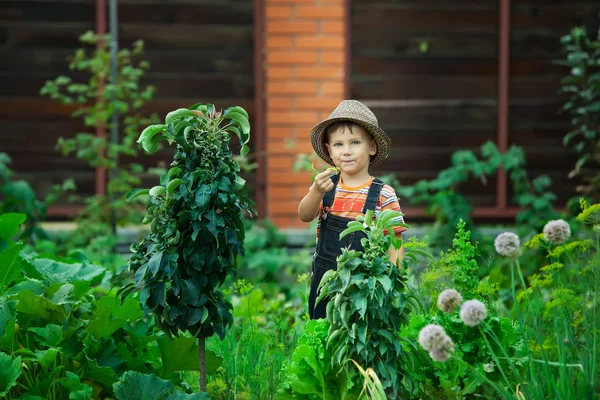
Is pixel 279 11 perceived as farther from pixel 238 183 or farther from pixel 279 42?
pixel 238 183

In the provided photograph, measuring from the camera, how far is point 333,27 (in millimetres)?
6711

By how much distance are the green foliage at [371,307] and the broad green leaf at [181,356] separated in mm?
559

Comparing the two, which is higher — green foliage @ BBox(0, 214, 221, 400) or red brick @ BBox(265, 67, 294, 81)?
red brick @ BBox(265, 67, 294, 81)

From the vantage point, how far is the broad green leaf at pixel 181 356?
10.5 ft

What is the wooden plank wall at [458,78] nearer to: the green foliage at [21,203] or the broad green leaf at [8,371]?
the green foliage at [21,203]

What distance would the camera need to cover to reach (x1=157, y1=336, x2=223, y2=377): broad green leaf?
10.5ft

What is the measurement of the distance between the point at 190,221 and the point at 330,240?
632 mm

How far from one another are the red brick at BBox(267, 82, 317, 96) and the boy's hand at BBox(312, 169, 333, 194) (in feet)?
11.8

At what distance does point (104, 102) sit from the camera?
21.1 ft

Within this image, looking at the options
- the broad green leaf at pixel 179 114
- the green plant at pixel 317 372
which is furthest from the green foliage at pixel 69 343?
the broad green leaf at pixel 179 114

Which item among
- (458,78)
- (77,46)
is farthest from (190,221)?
(458,78)

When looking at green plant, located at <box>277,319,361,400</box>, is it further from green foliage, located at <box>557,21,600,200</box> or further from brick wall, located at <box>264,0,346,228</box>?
brick wall, located at <box>264,0,346,228</box>

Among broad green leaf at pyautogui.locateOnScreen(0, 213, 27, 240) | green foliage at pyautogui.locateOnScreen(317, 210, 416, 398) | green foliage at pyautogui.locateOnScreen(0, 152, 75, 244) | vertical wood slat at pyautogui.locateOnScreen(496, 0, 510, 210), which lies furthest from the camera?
vertical wood slat at pyautogui.locateOnScreen(496, 0, 510, 210)

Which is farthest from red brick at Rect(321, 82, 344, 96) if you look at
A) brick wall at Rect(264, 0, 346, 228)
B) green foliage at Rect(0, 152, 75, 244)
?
green foliage at Rect(0, 152, 75, 244)
